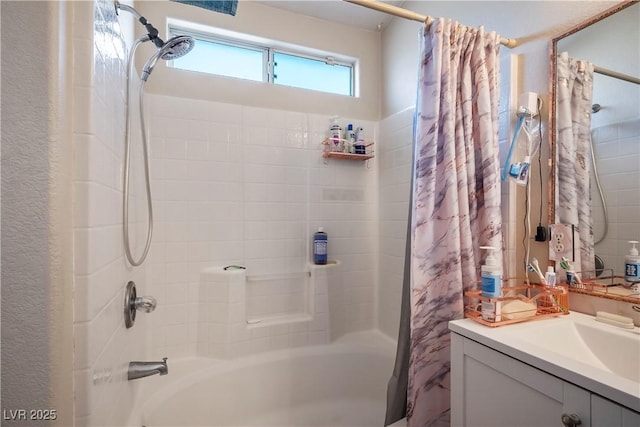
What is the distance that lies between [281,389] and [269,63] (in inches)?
81.8

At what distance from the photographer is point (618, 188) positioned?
3.13 ft

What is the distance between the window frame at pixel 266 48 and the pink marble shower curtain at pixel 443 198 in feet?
3.42

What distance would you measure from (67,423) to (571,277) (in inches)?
61.9

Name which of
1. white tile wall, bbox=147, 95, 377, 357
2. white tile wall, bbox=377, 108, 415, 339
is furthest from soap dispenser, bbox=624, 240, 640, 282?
white tile wall, bbox=147, 95, 377, 357

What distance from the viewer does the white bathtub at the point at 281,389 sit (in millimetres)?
1428

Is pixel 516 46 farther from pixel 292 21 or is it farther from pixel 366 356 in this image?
pixel 366 356

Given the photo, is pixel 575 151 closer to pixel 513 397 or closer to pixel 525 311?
pixel 525 311

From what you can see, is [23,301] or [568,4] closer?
[23,301]

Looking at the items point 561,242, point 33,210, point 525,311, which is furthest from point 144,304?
point 561,242

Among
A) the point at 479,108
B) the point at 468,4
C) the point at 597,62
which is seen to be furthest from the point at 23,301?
the point at 468,4

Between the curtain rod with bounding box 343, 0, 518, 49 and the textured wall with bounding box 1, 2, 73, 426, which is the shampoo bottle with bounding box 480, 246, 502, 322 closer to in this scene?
the curtain rod with bounding box 343, 0, 518, 49

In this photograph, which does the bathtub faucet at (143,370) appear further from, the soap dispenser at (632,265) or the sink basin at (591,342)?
the soap dispenser at (632,265)

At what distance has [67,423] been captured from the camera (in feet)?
2.05

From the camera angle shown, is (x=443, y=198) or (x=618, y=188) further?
(x=443, y=198)
